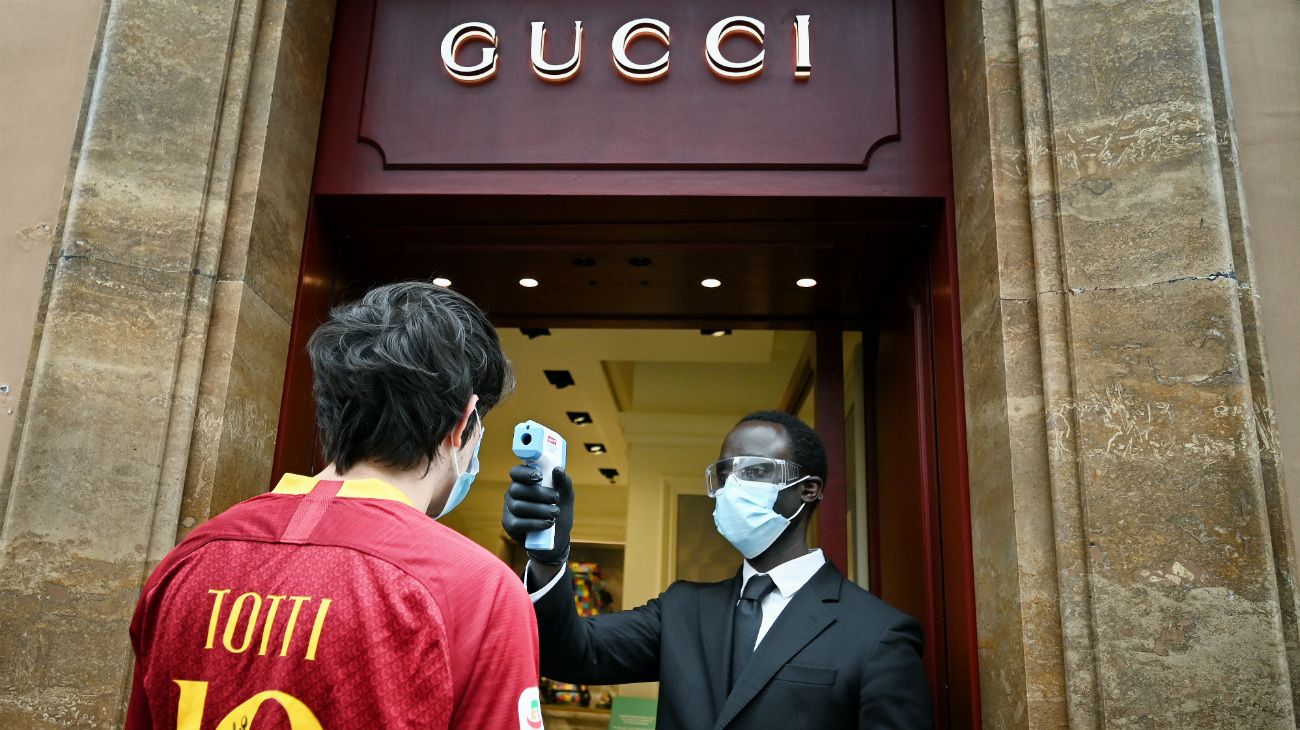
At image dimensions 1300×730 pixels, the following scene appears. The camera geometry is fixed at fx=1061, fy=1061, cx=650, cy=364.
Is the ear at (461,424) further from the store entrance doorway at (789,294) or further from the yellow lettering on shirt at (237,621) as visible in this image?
the store entrance doorway at (789,294)

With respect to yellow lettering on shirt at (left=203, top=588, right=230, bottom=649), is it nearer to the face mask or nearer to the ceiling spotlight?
the face mask

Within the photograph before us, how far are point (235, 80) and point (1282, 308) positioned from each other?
3074 mm

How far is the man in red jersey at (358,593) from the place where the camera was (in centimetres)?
129

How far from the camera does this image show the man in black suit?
99.2 inches

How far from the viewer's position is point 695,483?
26.7ft

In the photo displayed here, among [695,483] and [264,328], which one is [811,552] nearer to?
[264,328]

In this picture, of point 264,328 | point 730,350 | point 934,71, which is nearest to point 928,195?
point 934,71

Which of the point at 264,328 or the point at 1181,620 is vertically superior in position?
the point at 264,328

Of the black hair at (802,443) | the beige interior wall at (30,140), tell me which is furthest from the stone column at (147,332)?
the black hair at (802,443)

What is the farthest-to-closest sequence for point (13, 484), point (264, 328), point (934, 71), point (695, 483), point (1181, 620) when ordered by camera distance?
point (695, 483)
point (934, 71)
point (264, 328)
point (13, 484)
point (1181, 620)

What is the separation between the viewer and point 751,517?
9.73 ft

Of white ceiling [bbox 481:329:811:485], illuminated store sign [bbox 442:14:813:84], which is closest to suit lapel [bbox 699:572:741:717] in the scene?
illuminated store sign [bbox 442:14:813:84]

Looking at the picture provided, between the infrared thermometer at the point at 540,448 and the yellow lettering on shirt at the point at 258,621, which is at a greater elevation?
the infrared thermometer at the point at 540,448

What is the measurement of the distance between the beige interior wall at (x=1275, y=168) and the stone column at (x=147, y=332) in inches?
111
